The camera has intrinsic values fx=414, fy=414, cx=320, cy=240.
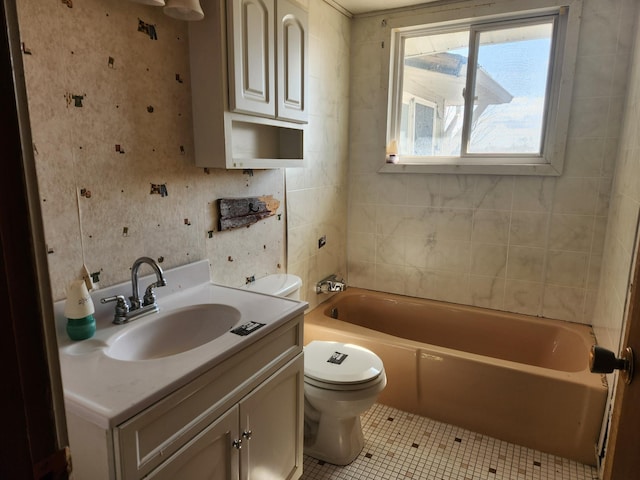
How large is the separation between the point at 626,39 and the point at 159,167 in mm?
2432

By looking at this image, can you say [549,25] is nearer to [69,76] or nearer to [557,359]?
[557,359]

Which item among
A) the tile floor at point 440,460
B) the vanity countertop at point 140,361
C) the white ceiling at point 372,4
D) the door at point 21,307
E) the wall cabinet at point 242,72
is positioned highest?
the white ceiling at point 372,4

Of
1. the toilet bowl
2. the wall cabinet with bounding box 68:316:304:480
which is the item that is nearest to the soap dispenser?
the wall cabinet with bounding box 68:316:304:480

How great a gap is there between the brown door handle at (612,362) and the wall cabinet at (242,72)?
1280 mm

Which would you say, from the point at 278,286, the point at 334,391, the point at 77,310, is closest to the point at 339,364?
the point at 334,391

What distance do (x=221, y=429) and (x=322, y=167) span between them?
5.89 feet

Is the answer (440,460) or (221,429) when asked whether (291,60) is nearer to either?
(221,429)

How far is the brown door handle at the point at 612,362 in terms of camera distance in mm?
752

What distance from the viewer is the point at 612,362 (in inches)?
31.2

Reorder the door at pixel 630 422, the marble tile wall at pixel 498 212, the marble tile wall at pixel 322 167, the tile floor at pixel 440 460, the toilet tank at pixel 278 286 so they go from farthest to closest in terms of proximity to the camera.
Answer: the marble tile wall at pixel 322 167 < the marble tile wall at pixel 498 212 < the toilet tank at pixel 278 286 < the tile floor at pixel 440 460 < the door at pixel 630 422

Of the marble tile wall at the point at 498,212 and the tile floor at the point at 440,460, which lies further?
the marble tile wall at the point at 498,212

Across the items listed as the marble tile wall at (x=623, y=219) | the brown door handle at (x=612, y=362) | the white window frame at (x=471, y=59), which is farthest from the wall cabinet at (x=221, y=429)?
the white window frame at (x=471, y=59)

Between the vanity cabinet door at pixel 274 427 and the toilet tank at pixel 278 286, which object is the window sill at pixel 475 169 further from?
the vanity cabinet door at pixel 274 427

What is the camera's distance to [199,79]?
1564mm
